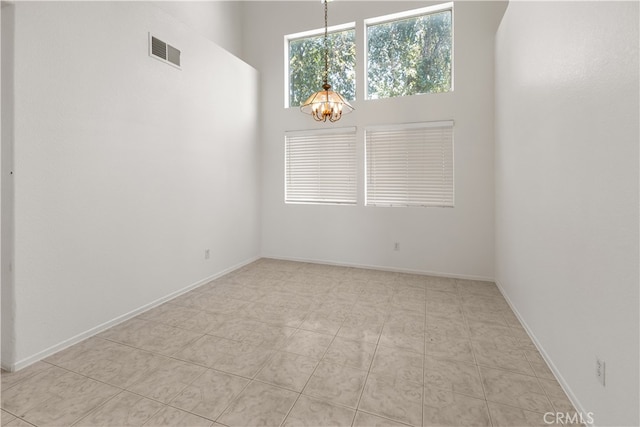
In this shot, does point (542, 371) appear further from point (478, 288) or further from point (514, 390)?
point (478, 288)

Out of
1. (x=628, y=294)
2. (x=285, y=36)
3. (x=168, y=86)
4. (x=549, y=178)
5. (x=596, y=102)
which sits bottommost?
(x=628, y=294)

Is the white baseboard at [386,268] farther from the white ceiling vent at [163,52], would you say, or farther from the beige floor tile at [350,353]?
the white ceiling vent at [163,52]

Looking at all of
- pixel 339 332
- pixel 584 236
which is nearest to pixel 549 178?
pixel 584 236

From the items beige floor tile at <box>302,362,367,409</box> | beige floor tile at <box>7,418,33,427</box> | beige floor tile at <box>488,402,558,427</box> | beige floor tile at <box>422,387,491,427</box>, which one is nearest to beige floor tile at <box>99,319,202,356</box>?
beige floor tile at <box>7,418,33,427</box>

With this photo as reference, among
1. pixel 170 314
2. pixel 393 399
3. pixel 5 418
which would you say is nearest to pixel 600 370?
pixel 393 399

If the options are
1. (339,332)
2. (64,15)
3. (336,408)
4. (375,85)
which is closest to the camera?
(336,408)

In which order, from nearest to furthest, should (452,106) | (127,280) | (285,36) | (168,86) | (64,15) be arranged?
(64,15) → (127,280) → (168,86) → (452,106) → (285,36)

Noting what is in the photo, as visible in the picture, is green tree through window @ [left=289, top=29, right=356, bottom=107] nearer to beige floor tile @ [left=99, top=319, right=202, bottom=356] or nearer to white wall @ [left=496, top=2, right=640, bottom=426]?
white wall @ [left=496, top=2, right=640, bottom=426]

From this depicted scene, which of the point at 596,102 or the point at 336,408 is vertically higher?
the point at 596,102

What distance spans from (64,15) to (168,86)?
994 millimetres

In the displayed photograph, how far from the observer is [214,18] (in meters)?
4.41

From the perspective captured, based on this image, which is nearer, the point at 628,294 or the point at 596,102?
the point at 628,294

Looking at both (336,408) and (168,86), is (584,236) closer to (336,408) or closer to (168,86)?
(336,408)

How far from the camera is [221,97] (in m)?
3.98
